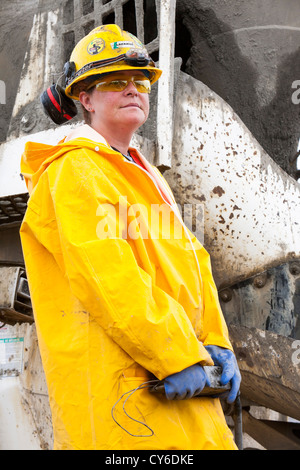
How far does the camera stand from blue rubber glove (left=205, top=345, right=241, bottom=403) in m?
1.60

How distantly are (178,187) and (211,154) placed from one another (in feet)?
0.65

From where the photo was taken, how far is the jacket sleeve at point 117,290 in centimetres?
145

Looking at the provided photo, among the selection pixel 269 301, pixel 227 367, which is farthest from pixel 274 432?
pixel 227 367

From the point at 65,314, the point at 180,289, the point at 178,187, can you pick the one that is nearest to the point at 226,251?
the point at 178,187

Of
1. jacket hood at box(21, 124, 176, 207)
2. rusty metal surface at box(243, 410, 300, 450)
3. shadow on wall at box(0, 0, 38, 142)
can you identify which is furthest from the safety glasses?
rusty metal surface at box(243, 410, 300, 450)

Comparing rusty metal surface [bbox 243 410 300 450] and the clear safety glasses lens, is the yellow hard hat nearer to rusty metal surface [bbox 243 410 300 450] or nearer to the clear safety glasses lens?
the clear safety glasses lens

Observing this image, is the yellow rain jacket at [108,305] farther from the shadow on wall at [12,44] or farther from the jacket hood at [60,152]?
the shadow on wall at [12,44]

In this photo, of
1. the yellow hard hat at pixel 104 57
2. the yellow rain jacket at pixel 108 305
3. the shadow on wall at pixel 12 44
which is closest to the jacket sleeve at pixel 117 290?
the yellow rain jacket at pixel 108 305

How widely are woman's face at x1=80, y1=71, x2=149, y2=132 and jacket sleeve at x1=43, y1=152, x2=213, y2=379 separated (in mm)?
292

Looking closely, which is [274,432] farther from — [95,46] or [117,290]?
[95,46]

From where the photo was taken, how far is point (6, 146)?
9.30ft

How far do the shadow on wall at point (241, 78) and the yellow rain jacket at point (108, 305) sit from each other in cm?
165
